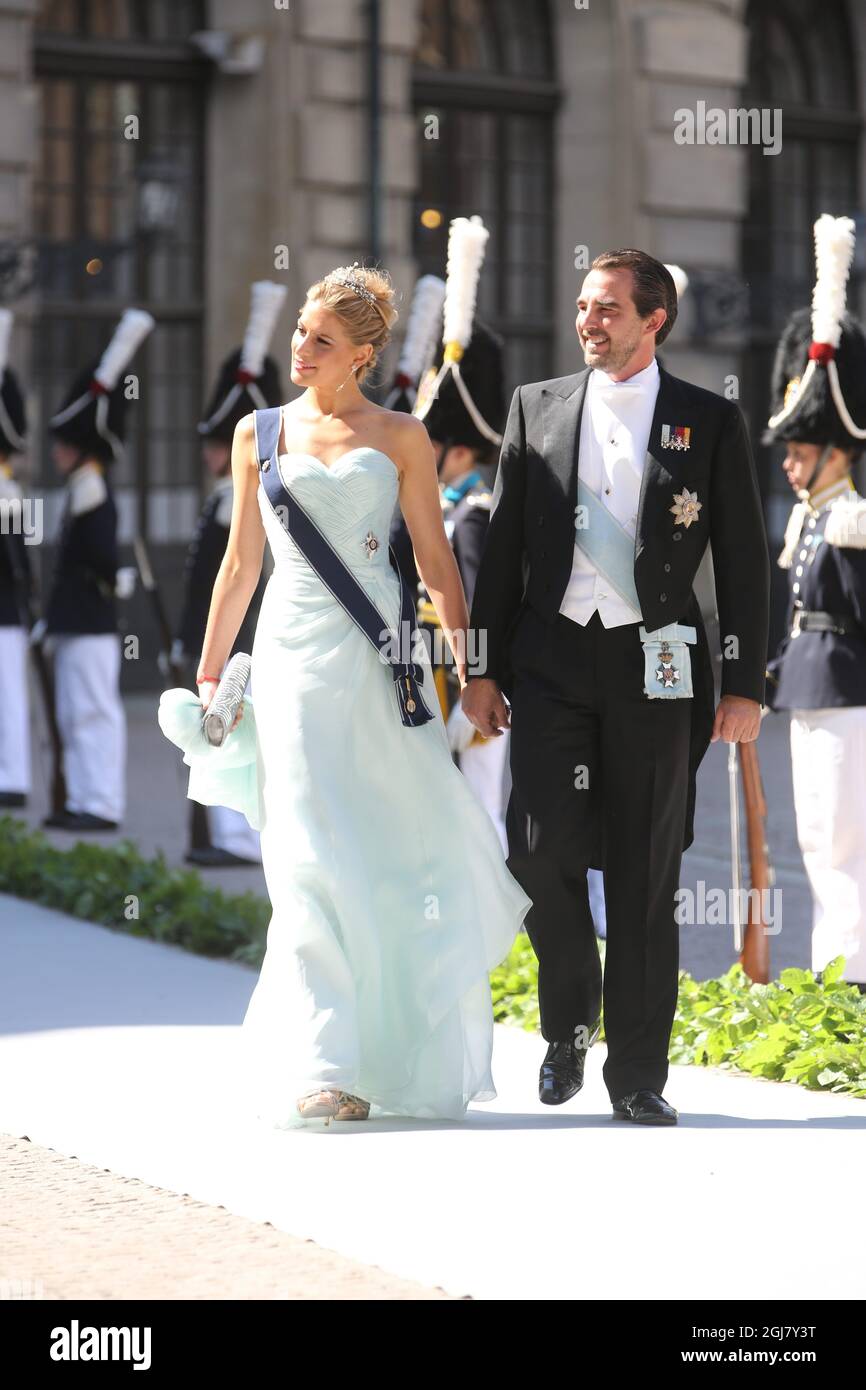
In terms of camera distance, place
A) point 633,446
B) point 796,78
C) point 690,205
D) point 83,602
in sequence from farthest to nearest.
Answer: point 796,78
point 690,205
point 83,602
point 633,446

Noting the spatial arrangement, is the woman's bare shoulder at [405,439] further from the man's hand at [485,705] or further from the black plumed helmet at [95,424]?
the black plumed helmet at [95,424]

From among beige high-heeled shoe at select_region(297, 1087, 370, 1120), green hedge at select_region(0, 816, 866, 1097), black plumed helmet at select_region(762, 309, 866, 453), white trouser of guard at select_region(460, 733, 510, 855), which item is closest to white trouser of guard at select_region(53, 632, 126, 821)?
green hedge at select_region(0, 816, 866, 1097)

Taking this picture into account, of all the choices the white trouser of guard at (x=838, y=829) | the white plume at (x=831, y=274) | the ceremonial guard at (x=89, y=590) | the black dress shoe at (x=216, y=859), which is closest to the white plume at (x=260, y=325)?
the ceremonial guard at (x=89, y=590)

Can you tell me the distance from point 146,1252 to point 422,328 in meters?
5.23

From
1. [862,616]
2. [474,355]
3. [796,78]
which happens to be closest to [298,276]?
[796,78]

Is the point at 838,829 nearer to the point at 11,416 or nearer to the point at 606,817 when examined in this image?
the point at 606,817

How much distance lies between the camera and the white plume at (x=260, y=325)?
393 inches

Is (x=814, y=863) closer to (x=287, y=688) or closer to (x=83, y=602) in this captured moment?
(x=287, y=688)

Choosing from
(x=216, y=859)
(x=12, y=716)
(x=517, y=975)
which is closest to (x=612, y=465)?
(x=517, y=975)

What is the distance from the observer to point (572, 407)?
5.66 m

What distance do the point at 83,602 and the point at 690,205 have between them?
34.0 feet

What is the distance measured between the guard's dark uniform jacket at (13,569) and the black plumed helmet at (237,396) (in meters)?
2.15

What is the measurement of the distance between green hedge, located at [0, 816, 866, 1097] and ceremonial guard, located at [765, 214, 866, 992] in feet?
1.06

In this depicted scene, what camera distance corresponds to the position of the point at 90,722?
38.3 ft
